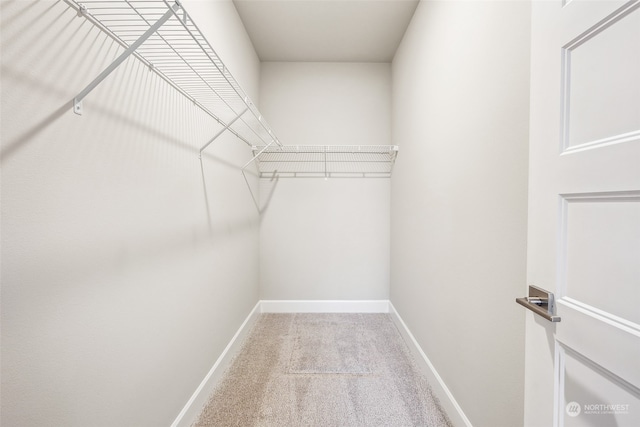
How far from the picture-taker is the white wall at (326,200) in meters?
2.79

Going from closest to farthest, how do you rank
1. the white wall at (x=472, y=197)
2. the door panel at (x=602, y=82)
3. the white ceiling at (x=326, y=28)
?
1. the door panel at (x=602, y=82)
2. the white wall at (x=472, y=197)
3. the white ceiling at (x=326, y=28)

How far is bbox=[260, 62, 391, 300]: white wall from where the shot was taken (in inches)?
110

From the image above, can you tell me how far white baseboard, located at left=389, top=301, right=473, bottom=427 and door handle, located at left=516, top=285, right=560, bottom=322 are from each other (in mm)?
899

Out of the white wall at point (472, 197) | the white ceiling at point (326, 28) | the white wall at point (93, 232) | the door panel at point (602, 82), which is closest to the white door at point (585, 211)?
the door panel at point (602, 82)

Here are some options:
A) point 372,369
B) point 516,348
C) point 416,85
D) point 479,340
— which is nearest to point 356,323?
point 372,369

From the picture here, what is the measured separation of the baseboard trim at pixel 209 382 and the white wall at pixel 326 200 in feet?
2.39

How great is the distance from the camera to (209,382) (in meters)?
1.60

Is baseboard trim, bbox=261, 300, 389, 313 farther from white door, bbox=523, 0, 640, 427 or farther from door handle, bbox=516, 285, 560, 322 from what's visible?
door handle, bbox=516, 285, 560, 322

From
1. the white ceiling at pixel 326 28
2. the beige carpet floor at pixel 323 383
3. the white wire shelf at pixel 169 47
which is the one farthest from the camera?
the white ceiling at pixel 326 28

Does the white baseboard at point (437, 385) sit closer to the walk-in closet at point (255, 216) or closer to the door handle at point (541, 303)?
the walk-in closet at point (255, 216)

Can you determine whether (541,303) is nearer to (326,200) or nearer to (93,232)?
(93,232)

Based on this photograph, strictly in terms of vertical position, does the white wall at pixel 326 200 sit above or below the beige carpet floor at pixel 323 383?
above

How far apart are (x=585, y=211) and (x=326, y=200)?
2.29m

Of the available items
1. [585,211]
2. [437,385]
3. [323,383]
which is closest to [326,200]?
[323,383]
